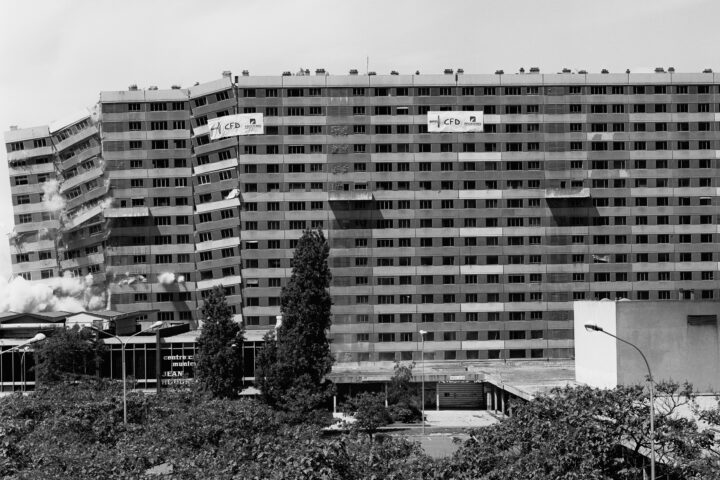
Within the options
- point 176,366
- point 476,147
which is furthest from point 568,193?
point 176,366

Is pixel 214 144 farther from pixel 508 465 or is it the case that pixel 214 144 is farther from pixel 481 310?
pixel 508 465

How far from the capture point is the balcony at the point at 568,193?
134 m

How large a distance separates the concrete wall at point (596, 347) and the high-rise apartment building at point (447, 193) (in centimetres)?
3863

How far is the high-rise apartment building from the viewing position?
439ft

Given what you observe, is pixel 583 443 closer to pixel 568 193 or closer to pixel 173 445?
pixel 173 445

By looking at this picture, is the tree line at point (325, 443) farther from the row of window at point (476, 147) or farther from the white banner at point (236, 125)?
the white banner at point (236, 125)

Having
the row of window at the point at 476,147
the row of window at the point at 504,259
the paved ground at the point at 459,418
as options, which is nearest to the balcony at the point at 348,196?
the row of window at the point at 476,147

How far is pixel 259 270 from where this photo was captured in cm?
13438

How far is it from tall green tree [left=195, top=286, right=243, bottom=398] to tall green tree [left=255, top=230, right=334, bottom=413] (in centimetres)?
259

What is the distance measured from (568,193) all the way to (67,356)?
242 feet

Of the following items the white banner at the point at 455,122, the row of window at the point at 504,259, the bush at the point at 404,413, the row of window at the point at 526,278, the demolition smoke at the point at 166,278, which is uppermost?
the white banner at the point at 455,122

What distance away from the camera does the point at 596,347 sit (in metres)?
91.4

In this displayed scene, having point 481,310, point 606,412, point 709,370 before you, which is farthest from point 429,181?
point 606,412

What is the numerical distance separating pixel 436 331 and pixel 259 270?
27.7 meters
